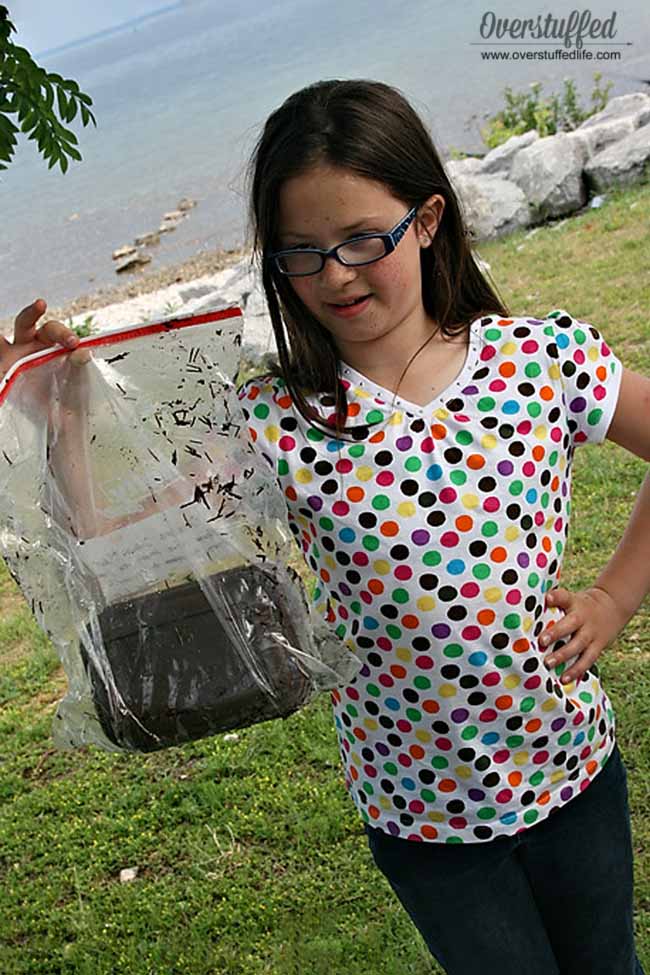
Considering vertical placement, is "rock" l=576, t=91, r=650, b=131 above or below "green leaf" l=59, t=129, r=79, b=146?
below

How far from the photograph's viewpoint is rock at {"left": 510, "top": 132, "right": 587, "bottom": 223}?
990 cm

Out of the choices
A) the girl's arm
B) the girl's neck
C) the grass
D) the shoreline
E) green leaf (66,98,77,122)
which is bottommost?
the shoreline

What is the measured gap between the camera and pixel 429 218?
182 cm

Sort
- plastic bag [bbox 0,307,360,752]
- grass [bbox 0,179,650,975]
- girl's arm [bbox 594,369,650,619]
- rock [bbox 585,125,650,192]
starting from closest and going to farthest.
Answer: plastic bag [bbox 0,307,360,752] < girl's arm [bbox 594,369,650,619] < grass [bbox 0,179,650,975] < rock [bbox 585,125,650,192]

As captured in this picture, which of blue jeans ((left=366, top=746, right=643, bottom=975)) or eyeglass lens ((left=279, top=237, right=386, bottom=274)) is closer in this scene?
eyeglass lens ((left=279, top=237, right=386, bottom=274))

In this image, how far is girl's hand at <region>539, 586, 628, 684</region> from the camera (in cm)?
183

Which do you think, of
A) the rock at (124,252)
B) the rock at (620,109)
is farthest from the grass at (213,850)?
the rock at (124,252)

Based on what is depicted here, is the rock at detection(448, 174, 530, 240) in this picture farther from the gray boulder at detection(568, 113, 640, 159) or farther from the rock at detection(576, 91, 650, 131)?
the rock at detection(576, 91, 650, 131)

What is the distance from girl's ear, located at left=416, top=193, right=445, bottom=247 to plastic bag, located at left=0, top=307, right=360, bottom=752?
0.30 meters

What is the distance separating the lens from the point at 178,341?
5.77 feet

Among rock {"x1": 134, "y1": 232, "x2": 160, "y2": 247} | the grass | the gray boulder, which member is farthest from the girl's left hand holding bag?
rock {"x1": 134, "y1": 232, "x2": 160, "y2": 247}

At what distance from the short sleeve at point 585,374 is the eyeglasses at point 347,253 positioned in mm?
272

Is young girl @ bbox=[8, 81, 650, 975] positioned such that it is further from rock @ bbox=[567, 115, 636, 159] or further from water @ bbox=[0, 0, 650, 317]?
rock @ bbox=[567, 115, 636, 159]

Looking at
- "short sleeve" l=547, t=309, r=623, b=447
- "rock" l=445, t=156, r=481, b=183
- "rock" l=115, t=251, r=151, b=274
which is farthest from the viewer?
"rock" l=115, t=251, r=151, b=274
